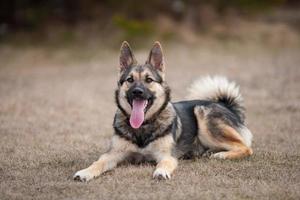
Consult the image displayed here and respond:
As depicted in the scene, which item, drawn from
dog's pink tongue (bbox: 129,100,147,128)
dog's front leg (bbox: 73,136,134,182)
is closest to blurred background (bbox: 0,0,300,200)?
dog's front leg (bbox: 73,136,134,182)

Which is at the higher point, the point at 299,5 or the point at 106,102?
the point at 299,5

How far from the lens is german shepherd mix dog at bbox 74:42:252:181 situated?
6637 millimetres

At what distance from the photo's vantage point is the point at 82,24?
24.5 meters

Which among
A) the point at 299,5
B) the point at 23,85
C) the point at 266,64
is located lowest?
the point at 23,85

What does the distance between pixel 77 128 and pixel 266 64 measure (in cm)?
1036

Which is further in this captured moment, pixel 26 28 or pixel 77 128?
pixel 26 28

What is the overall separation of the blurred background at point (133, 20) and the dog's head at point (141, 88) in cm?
1571

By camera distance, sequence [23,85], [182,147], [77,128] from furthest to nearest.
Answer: [23,85] → [77,128] → [182,147]

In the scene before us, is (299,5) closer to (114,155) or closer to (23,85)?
(23,85)

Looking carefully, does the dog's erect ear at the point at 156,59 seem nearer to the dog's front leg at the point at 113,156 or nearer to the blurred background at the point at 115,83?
the dog's front leg at the point at 113,156

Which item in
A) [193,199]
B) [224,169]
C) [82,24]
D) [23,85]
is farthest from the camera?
[82,24]

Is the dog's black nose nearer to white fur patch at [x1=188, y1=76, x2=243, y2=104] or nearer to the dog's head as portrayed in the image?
the dog's head

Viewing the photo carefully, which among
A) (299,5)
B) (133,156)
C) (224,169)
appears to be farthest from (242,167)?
(299,5)

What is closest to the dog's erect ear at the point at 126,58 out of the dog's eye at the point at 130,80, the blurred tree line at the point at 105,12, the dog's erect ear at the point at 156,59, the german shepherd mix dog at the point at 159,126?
the german shepherd mix dog at the point at 159,126
